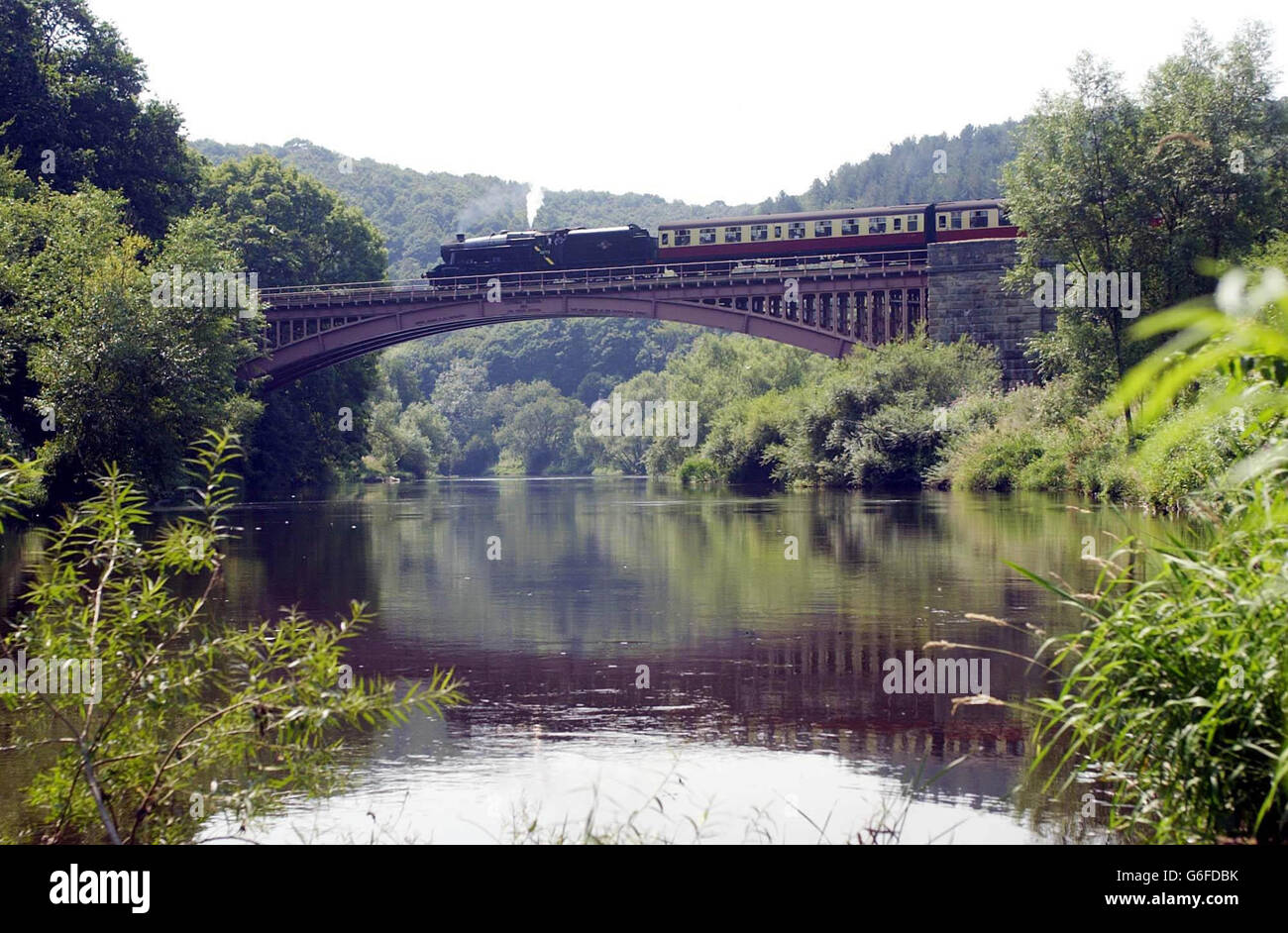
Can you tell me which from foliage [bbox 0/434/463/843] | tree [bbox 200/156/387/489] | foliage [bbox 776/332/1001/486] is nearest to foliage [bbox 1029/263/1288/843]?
foliage [bbox 0/434/463/843]

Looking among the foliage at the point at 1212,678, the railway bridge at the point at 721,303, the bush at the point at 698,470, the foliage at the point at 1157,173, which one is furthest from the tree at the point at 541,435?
the foliage at the point at 1212,678

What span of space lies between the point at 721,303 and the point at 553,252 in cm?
902

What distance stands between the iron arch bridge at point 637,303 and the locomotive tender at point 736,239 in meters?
0.54

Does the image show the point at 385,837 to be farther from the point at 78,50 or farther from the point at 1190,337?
the point at 78,50

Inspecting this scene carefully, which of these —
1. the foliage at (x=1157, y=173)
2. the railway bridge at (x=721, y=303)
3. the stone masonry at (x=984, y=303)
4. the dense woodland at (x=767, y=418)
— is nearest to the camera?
the dense woodland at (x=767, y=418)

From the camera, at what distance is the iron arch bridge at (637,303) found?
5200 cm

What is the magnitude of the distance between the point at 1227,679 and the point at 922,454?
134 ft

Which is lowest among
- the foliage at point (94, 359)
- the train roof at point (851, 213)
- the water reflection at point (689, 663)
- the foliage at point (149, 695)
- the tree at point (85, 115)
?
the water reflection at point (689, 663)

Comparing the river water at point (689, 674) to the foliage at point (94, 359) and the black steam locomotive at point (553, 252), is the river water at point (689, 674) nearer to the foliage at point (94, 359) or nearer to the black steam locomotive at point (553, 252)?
the foliage at point (94, 359)

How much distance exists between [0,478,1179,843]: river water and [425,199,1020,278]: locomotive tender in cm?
2840

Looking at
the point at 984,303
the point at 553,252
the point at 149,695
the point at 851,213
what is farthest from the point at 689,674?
the point at 553,252

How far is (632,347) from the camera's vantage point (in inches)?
6088

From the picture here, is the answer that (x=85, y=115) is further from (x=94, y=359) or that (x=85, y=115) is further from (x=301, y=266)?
(x=94, y=359)

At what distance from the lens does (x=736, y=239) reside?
5647 centimetres
